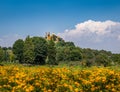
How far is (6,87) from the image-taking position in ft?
45.0

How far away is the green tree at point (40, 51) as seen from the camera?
4146 inches

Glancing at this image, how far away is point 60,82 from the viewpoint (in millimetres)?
14570

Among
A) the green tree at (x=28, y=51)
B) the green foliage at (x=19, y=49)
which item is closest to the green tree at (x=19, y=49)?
the green foliage at (x=19, y=49)

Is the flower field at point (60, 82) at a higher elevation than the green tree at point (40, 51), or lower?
lower

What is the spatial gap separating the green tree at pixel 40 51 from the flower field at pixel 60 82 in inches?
3427

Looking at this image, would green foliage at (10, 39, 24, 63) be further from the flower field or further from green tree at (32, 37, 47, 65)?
the flower field

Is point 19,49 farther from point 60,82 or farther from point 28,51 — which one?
point 60,82

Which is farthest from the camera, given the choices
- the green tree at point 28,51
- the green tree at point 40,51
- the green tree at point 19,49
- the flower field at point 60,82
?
the green tree at point 19,49

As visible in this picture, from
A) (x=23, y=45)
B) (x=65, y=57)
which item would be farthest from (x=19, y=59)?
(x=65, y=57)

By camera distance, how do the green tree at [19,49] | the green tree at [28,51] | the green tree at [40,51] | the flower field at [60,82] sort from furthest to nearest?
the green tree at [19,49] → the green tree at [40,51] → the green tree at [28,51] → the flower field at [60,82]

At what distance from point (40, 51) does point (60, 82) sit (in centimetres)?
9131

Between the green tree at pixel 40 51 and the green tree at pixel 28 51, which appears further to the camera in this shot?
the green tree at pixel 40 51

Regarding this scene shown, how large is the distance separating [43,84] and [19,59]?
103m

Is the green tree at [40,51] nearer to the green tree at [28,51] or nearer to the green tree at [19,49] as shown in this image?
the green tree at [28,51]
